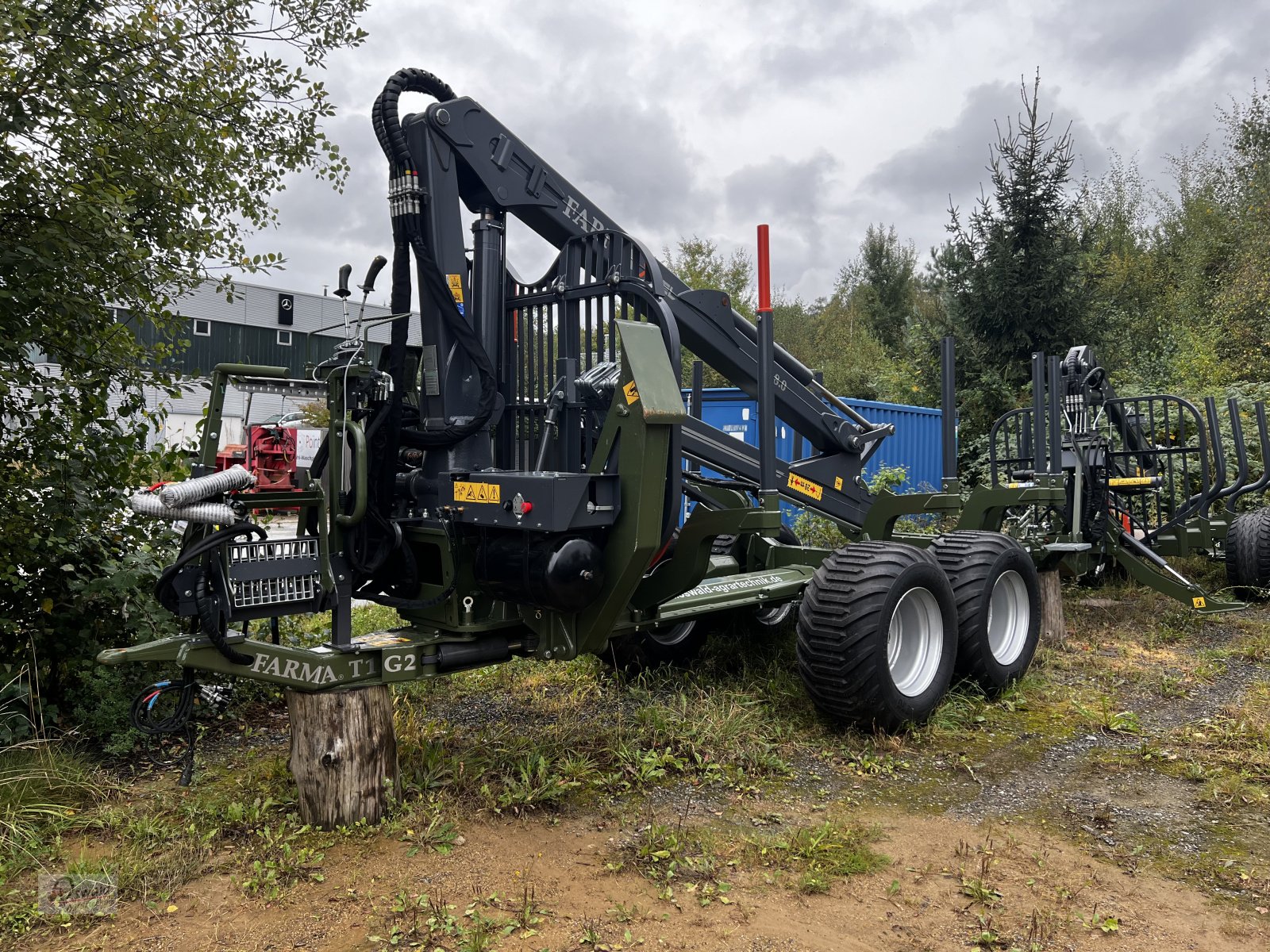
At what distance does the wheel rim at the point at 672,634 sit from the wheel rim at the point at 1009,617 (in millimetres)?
1918

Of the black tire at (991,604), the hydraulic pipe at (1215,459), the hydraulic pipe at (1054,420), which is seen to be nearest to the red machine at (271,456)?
the black tire at (991,604)

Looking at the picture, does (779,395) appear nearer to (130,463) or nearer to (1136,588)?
(130,463)

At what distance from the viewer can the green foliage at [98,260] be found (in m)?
4.12

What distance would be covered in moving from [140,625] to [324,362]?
195 cm

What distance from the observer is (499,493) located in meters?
3.97

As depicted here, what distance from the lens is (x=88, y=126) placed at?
4328 millimetres

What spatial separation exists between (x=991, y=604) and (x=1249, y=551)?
4896 mm

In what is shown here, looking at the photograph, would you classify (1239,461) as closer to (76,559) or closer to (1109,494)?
(1109,494)

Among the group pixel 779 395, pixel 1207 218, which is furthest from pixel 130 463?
pixel 1207 218

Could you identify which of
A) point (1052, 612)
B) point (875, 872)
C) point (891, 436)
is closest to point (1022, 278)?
point (891, 436)

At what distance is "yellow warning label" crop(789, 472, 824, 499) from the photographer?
5789 mm

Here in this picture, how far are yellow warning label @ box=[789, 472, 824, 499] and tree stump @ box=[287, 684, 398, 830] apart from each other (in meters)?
2.98

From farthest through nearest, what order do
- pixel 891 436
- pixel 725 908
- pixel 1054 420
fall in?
pixel 891 436, pixel 1054 420, pixel 725 908

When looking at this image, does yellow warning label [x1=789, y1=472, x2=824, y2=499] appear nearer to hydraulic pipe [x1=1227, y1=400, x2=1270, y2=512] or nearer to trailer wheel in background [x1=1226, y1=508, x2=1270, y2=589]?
trailer wheel in background [x1=1226, y1=508, x2=1270, y2=589]
